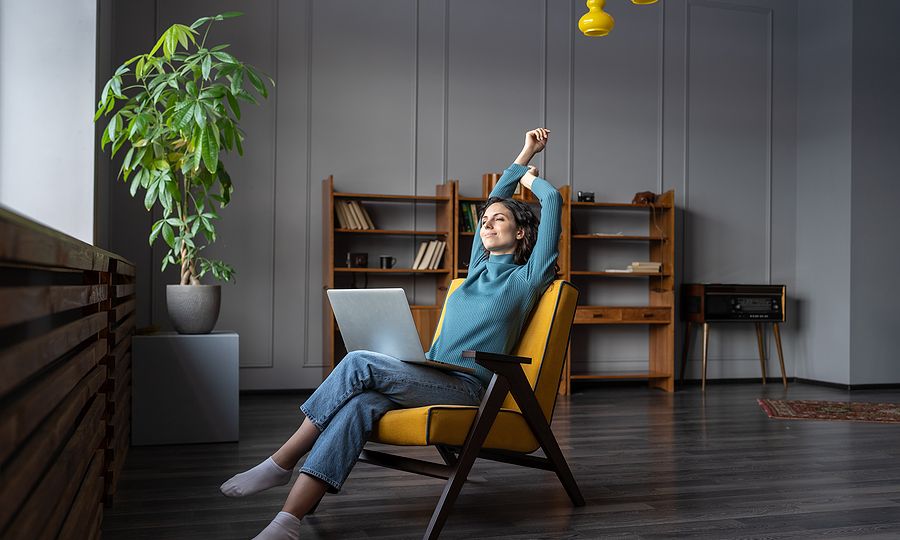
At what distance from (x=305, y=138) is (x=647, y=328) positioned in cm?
334

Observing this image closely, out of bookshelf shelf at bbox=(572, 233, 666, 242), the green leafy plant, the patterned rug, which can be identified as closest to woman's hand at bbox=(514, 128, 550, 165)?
the green leafy plant

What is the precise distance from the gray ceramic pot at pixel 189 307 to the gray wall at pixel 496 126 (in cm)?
160

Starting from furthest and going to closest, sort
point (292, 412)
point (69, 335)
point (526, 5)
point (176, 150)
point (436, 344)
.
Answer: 1. point (526, 5)
2. point (292, 412)
3. point (176, 150)
4. point (436, 344)
5. point (69, 335)

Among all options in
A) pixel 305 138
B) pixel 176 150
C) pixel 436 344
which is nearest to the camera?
pixel 436 344

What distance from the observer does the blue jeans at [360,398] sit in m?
2.38

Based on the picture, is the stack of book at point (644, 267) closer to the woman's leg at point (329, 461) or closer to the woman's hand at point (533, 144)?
the woman's hand at point (533, 144)

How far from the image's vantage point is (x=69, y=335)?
1577mm

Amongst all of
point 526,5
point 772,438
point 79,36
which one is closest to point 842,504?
point 772,438

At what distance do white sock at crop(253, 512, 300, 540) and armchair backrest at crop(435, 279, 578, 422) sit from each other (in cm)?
90

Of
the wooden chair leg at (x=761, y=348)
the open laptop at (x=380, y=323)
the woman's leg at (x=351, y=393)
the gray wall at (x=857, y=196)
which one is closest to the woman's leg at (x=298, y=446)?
the woman's leg at (x=351, y=393)

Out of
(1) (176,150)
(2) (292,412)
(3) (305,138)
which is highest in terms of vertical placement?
(3) (305,138)

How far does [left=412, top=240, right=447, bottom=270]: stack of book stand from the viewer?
6168 mm

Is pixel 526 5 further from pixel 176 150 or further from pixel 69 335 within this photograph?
pixel 69 335

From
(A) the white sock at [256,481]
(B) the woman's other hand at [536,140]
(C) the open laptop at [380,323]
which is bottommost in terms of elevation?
(A) the white sock at [256,481]
